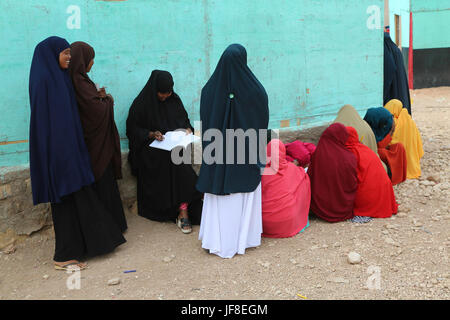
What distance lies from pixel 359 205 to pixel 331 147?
59 cm

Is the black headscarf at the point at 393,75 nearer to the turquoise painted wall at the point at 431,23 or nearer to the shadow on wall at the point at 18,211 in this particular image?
the shadow on wall at the point at 18,211

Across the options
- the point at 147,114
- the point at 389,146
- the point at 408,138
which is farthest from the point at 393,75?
the point at 147,114

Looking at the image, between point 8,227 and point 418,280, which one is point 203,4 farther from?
point 418,280

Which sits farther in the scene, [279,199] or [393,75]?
[393,75]

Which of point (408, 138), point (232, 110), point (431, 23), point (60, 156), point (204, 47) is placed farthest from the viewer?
point (431, 23)

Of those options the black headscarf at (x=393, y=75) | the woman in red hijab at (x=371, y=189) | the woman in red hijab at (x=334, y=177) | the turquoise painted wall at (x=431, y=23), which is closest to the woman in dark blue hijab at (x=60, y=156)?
the woman in red hijab at (x=334, y=177)

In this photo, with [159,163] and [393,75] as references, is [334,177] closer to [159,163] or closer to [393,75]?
[159,163]

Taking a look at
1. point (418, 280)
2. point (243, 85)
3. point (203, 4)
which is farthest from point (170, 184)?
point (418, 280)

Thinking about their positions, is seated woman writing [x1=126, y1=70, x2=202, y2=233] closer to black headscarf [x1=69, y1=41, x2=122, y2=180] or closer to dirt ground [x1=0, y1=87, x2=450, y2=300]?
dirt ground [x1=0, y1=87, x2=450, y2=300]

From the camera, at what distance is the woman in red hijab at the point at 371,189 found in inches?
149

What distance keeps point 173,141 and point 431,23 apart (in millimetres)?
12924

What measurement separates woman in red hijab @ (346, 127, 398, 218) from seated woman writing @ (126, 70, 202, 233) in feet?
4.79

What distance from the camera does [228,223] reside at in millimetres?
3215

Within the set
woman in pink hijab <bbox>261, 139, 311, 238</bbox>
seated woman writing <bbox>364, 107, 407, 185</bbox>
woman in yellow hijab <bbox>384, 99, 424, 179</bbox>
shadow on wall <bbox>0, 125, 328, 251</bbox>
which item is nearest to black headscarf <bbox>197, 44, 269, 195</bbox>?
woman in pink hijab <bbox>261, 139, 311, 238</bbox>
